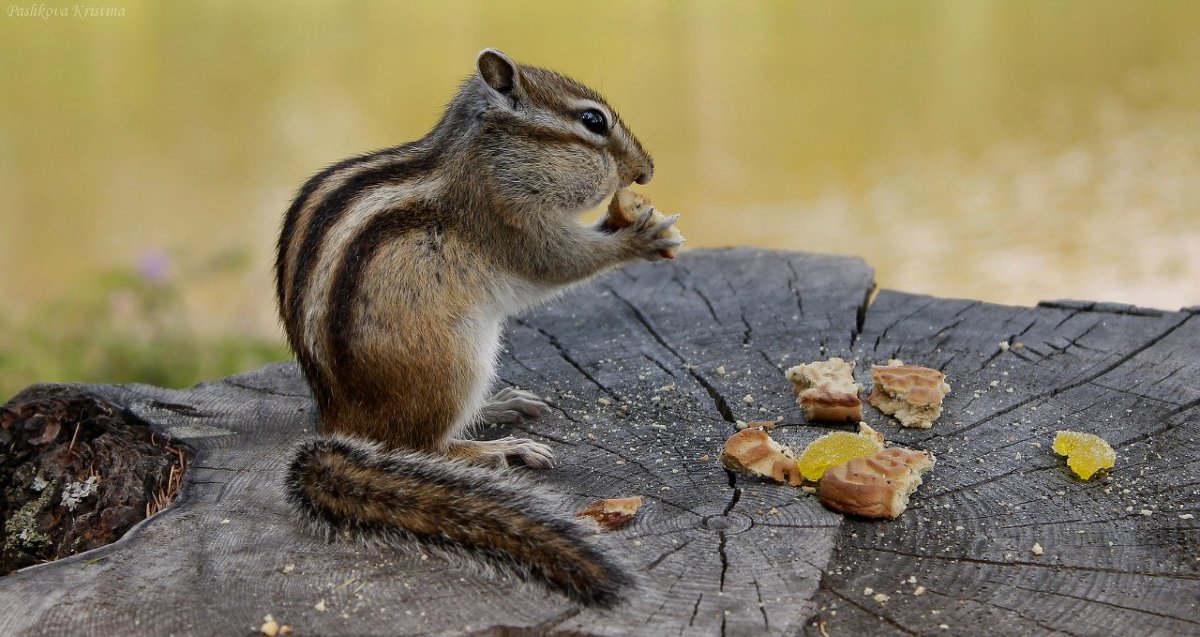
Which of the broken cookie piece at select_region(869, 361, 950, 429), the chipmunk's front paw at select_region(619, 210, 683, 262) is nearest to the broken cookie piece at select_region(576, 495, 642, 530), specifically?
the broken cookie piece at select_region(869, 361, 950, 429)

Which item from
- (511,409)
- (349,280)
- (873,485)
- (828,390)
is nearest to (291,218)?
(349,280)

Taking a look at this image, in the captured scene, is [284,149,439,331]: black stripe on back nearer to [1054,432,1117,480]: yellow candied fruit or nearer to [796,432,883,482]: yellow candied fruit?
[796,432,883,482]: yellow candied fruit

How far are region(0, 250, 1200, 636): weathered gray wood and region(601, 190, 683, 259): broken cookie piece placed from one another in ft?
1.26

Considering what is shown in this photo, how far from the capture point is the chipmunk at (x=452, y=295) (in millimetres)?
2354

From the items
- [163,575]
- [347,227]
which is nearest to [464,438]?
[347,227]

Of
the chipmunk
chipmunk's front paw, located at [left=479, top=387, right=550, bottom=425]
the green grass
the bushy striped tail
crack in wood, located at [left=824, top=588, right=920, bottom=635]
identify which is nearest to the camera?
crack in wood, located at [left=824, top=588, right=920, bottom=635]

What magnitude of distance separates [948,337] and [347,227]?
5.90 ft

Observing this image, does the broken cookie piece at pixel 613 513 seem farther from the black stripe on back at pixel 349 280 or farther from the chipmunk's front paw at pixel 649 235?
the chipmunk's front paw at pixel 649 235

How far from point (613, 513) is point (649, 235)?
1.02 metres

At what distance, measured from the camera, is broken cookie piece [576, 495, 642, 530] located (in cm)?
241

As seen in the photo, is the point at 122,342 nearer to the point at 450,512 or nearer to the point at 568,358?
the point at 568,358

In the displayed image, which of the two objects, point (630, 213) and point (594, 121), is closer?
point (594, 121)

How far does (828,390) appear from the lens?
2926mm

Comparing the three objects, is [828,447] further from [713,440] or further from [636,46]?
[636,46]
